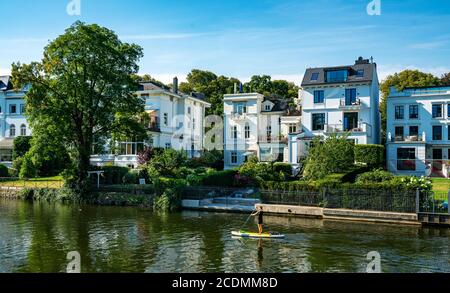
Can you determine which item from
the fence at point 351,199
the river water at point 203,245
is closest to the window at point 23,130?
the river water at point 203,245

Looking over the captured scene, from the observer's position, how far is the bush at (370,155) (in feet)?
156

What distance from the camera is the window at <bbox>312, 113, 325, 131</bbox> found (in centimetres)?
5375

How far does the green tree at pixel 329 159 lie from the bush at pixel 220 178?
23.0ft

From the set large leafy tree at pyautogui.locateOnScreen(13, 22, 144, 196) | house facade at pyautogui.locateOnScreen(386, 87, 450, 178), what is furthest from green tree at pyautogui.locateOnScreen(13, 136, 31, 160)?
house facade at pyautogui.locateOnScreen(386, 87, 450, 178)

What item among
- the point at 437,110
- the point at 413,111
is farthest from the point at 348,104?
the point at 437,110

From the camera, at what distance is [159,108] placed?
5953cm

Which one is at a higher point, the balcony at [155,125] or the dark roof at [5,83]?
the dark roof at [5,83]

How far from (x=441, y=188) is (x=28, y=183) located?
130 ft

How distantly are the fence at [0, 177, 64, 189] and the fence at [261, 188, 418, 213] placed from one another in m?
22.4

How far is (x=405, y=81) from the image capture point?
6919cm

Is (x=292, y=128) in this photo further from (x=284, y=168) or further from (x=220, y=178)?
(x=220, y=178)

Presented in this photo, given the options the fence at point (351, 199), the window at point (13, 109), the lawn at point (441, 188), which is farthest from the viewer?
the window at point (13, 109)

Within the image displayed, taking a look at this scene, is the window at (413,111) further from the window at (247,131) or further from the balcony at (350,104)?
the window at (247,131)
